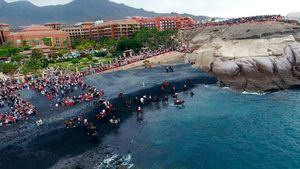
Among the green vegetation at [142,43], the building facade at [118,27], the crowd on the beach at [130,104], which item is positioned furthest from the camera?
the building facade at [118,27]

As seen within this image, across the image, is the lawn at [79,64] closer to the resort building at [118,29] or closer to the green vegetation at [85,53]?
the green vegetation at [85,53]

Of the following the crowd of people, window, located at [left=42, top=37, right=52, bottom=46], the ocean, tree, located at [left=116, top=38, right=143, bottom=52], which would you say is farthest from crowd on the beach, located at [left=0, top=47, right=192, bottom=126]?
window, located at [left=42, top=37, right=52, bottom=46]

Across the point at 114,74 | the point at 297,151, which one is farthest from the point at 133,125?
the point at 114,74

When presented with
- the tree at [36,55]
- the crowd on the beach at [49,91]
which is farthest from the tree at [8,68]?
the tree at [36,55]

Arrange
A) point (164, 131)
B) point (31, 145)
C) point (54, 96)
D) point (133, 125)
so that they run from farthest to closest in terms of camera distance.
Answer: point (54, 96)
point (133, 125)
point (164, 131)
point (31, 145)

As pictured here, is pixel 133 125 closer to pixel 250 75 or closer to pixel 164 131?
pixel 164 131

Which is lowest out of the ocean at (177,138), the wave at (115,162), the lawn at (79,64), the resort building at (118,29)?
the wave at (115,162)
